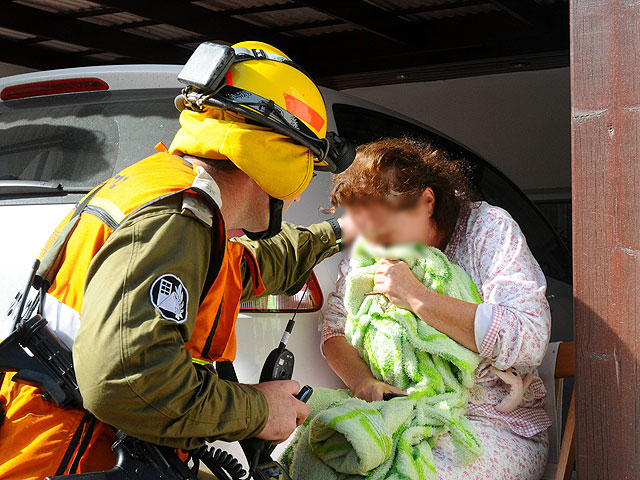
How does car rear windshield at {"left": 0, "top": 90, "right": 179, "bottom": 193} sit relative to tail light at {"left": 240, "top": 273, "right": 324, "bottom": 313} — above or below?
above

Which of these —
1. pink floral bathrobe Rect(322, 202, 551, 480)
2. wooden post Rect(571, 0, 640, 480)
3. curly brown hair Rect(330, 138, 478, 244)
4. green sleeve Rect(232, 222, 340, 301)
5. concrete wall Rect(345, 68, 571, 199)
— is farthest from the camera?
concrete wall Rect(345, 68, 571, 199)

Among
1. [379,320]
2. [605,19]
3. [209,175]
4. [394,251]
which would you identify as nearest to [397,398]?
[379,320]

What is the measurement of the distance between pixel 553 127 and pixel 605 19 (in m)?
4.77

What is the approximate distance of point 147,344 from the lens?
1.60 meters

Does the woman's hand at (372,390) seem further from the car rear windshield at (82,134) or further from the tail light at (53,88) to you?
the tail light at (53,88)

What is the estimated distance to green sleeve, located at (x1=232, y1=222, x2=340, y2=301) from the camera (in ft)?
7.89

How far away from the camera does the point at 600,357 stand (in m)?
2.25

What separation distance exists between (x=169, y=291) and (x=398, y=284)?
112 centimetres

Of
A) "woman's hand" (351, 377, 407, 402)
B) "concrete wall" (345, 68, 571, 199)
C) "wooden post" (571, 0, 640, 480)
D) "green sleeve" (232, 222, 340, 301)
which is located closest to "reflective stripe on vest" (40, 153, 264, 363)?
"green sleeve" (232, 222, 340, 301)

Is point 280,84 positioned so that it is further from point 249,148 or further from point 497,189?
point 497,189

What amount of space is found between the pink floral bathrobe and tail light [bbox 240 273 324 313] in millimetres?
92

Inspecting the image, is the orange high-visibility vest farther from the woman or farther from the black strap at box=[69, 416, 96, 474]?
the woman

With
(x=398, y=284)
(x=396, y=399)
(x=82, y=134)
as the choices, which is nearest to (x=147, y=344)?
(x=396, y=399)

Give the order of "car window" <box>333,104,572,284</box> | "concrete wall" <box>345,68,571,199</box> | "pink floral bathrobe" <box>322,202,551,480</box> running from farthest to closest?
"concrete wall" <box>345,68,571,199</box> → "car window" <box>333,104,572,284</box> → "pink floral bathrobe" <box>322,202,551,480</box>
